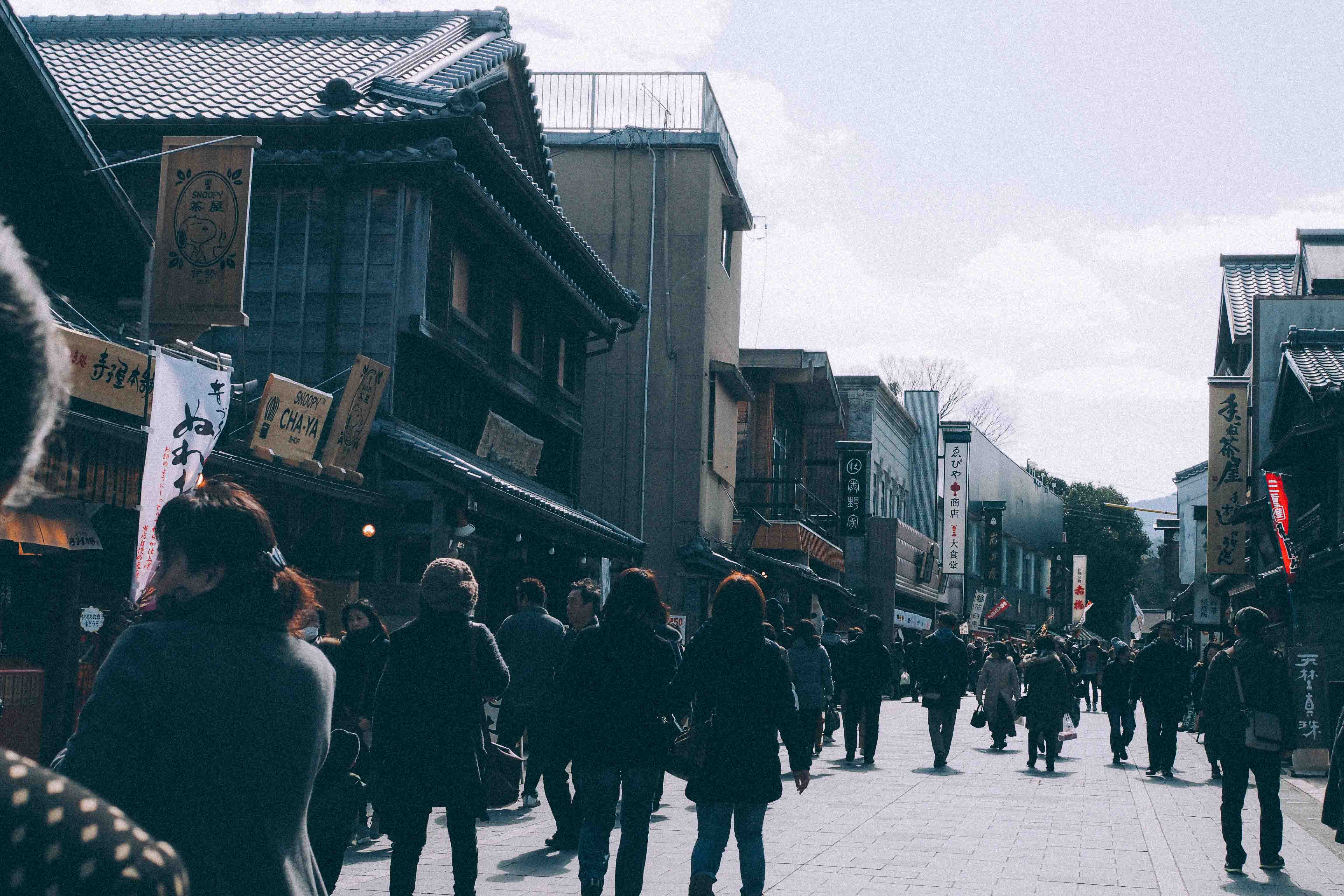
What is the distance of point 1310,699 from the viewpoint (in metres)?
17.4

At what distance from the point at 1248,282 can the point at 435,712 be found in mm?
31704

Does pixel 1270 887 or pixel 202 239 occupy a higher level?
pixel 202 239

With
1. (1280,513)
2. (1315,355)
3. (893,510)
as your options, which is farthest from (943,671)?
(893,510)

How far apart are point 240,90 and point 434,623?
1158 cm

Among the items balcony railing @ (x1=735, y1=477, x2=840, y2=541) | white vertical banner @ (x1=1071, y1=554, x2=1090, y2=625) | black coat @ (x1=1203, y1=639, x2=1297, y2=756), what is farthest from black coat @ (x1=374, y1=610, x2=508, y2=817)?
white vertical banner @ (x1=1071, y1=554, x2=1090, y2=625)

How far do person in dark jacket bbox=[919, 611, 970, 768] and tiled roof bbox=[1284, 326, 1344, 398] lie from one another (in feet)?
29.0

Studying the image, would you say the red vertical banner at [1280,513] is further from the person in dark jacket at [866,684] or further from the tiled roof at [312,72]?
the tiled roof at [312,72]

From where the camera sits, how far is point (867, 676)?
16859 millimetres

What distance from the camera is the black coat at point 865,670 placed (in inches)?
664

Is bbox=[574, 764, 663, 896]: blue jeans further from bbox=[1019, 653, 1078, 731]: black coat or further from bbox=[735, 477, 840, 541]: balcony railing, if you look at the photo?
bbox=[735, 477, 840, 541]: balcony railing

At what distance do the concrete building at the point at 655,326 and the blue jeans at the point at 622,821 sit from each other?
63.1ft

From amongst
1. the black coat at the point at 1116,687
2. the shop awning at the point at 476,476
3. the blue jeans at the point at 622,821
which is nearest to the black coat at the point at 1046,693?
the black coat at the point at 1116,687

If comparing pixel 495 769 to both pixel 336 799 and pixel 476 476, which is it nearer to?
pixel 336 799

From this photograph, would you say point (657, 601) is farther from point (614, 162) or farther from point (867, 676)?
point (614, 162)
